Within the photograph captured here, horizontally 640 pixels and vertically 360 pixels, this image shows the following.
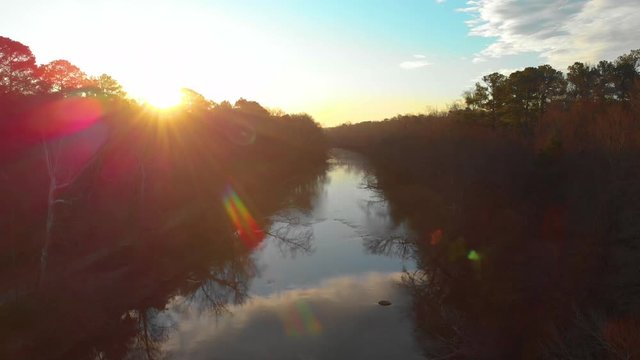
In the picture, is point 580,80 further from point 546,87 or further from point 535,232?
point 535,232

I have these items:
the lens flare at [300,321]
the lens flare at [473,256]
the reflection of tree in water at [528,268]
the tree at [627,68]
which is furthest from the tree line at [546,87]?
the lens flare at [300,321]

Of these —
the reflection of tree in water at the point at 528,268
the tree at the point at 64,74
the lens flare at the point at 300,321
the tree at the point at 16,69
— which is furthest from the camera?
the tree at the point at 64,74

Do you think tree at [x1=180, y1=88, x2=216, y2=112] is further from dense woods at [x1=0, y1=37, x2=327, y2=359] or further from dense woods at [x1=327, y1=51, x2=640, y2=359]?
dense woods at [x1=327, y1=51, x2=640, y2=359]

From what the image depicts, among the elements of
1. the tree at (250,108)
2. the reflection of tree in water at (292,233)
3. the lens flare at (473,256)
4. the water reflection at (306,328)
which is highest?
the tree at (250,108)

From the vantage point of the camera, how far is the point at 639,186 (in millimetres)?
25156

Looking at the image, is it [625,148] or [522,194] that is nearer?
[625,148]

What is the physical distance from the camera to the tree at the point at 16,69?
1072 inches

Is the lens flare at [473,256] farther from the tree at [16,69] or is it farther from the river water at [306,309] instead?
the tree at [16,69]

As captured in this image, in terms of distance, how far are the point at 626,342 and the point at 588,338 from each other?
69.3 inches

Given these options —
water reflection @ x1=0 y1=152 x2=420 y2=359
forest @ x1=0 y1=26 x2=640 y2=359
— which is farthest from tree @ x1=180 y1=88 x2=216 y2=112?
water reflection @ x1=0 y1=152 x2=420 y2=359

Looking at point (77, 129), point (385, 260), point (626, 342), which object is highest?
point (77, 129)

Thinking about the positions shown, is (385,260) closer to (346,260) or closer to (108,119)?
(346,260)

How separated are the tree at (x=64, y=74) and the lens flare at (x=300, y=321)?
2626 centimetres

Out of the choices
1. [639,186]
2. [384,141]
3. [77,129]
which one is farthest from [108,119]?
[384,141]
